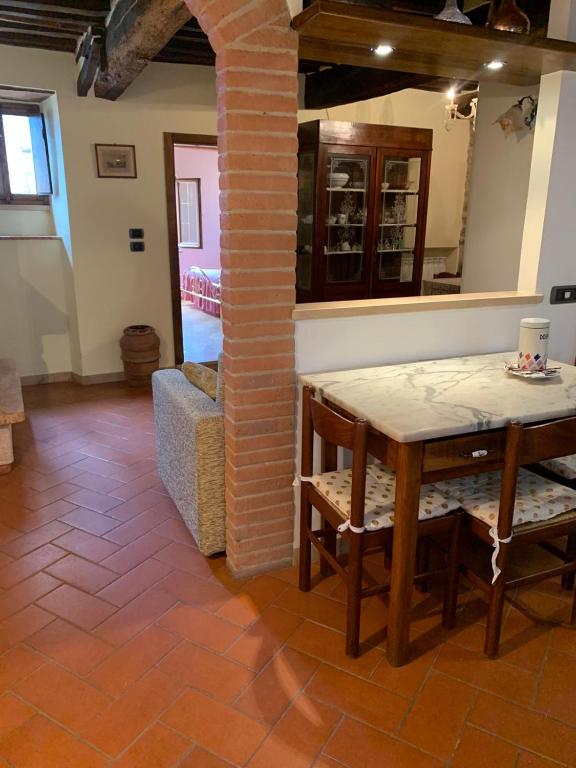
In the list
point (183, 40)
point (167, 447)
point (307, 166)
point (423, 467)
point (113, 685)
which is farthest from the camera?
point (307, 166)

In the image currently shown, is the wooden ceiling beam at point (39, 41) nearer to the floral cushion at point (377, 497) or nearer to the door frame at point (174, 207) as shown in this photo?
the door frame at point (174, 207)

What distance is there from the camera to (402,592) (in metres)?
1.78

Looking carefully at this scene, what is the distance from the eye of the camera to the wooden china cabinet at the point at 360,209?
14.9 feet

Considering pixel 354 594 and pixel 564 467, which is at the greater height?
pixel 564 467

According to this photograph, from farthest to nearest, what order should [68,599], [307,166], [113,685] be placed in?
1. [307,166]
2. [68,599]
3. [113,685]

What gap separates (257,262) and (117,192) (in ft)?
10.2

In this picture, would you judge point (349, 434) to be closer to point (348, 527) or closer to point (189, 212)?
→ point (348, 527)

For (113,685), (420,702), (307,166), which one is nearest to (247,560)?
(113,685)

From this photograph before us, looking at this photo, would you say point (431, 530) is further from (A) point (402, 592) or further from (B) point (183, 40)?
(B) point (183, 40)

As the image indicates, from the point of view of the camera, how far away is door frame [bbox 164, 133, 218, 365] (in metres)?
4.69

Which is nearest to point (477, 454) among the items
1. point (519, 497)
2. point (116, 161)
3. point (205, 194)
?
point (519, 497)

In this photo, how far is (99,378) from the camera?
4.89m

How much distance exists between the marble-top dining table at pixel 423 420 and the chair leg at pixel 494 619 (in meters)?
0.27

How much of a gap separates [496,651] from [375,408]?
887 millimetres
